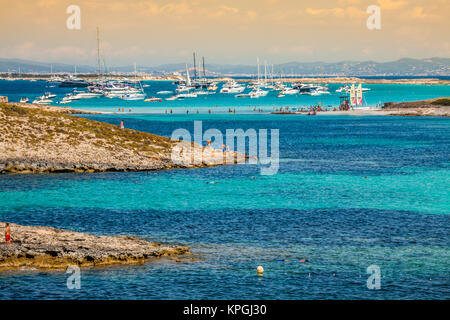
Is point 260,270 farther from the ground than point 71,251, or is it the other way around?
point 71,251

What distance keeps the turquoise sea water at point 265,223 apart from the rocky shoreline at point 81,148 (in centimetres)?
293

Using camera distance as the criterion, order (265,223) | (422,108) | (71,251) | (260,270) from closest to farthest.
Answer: (260,270), (71,251), (265,223), (422,108)

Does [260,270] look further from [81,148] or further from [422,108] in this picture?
[422,108]

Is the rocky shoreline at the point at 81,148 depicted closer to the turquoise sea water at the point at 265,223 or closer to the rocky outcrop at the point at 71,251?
the turquoise sea water at the point at 265,223

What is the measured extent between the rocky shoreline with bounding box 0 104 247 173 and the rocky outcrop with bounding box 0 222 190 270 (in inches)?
1303

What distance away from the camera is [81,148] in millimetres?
74375

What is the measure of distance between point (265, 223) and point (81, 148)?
3509 centimetres

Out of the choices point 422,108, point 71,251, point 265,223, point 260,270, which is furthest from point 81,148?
point 422,108

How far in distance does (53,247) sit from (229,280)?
10.5m

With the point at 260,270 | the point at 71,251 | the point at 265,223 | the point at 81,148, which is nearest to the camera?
the point at 260,270

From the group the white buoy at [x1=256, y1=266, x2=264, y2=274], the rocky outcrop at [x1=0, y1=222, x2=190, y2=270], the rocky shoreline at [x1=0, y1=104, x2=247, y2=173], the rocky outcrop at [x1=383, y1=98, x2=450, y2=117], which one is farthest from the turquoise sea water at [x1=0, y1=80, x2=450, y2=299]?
the rocky outcrop at [x1=383, y1=98, x2=450, y2=117]

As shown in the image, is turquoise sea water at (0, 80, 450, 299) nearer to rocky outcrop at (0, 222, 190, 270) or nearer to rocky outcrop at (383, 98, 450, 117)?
rocky outcrop at (0, 222, 190, 270)
